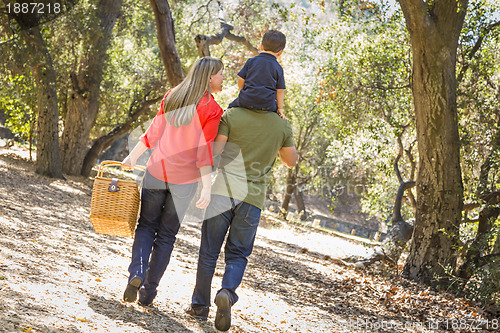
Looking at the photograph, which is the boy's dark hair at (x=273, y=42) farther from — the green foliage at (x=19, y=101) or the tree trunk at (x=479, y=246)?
the green foliage at (x=19, y=101)

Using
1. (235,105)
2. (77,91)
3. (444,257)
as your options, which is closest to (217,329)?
(235,105)

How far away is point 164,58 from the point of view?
35.4ft

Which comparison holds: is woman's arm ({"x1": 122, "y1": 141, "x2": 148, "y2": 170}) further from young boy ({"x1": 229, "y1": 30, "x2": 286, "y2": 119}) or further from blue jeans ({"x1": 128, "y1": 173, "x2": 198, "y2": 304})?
Answer: young boy ({"x1": 229, "y1": 30, "x2": 286, "y2": 119})

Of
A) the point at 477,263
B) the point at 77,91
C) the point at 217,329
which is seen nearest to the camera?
the point at 217,329

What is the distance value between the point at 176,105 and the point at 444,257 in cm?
609

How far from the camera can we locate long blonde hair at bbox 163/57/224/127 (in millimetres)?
4078

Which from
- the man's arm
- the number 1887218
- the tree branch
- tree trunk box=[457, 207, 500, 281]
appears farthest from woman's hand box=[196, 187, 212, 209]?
the number 1887218

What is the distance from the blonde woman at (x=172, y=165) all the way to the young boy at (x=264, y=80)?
0.21 m

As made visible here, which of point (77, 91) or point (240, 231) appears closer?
point (240, 231)

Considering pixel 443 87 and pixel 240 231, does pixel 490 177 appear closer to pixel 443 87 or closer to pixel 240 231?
pixel 443 87

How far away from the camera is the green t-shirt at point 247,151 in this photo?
13.5 ft

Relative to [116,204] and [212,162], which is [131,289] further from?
[212,162]

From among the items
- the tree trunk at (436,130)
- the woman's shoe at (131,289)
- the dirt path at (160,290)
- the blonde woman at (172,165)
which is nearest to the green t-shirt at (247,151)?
the blonde woman at (172,165)

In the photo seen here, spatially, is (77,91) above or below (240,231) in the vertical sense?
above
